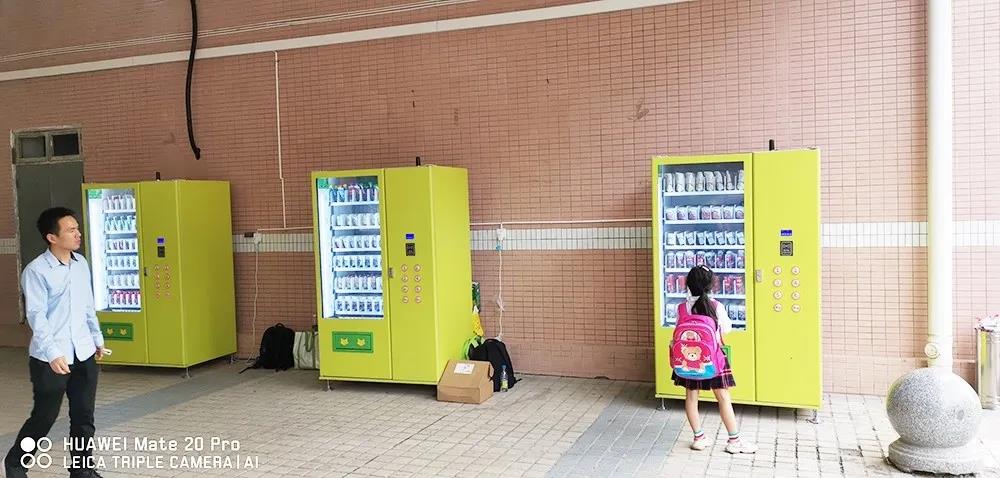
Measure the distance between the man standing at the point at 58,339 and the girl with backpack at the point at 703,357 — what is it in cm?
421

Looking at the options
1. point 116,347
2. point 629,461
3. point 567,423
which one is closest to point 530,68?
point 567,423

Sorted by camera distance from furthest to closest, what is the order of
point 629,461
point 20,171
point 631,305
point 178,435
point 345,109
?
1. point 20,171
2. point 345,109
3. point 631,305
4. point 178,435
5. point 629,461

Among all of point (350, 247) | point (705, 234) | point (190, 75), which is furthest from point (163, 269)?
point (705, 234)

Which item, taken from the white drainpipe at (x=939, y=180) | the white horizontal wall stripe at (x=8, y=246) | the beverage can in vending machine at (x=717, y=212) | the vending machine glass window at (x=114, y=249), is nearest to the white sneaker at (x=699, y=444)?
the beverage can in vending machine at (x=717, y=212)

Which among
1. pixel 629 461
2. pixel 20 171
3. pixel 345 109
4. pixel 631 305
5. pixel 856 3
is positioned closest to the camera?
pixel 629 461

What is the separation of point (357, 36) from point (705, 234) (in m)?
4.87

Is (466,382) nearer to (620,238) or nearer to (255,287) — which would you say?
(620,238)

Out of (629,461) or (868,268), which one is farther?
(868,268)

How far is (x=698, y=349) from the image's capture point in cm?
581

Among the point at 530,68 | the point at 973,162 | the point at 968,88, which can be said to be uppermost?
the point at 530,68

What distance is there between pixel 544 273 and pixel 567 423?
7.22ft

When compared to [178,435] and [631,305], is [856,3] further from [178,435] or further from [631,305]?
[178,435]

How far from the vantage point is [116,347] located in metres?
9.55

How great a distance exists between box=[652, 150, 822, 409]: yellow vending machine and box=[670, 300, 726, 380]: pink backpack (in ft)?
3.31
